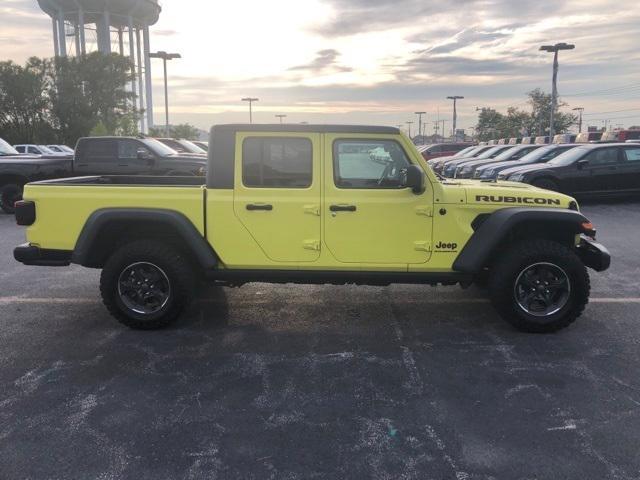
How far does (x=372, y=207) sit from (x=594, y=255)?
2.17 m

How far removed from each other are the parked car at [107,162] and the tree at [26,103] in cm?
4535

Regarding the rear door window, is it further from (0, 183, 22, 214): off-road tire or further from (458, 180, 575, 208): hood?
(0, 183, 22, 214): off-road tire

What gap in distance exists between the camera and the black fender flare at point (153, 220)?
4.77 metres

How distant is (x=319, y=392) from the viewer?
381 cm

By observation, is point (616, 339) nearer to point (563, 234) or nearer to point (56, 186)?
point (563, 234)

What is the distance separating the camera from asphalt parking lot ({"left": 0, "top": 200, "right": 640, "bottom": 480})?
301cm

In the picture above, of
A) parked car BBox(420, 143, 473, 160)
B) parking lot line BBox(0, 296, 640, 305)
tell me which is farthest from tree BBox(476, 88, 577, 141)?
parking lot line BBox(0, 296, 640, 305)

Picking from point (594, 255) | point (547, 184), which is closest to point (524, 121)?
point (547, 184)

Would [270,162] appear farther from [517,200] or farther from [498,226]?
[517,200]

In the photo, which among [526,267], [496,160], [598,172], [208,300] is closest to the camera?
[526,267]

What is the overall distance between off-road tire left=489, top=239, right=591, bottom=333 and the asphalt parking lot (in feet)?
0.46

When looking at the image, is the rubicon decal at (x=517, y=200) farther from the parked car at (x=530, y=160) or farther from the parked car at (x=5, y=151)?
the parked car at (x=5, y=151)

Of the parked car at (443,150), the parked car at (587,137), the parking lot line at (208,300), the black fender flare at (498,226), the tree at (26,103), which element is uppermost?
the tree at (26,103)

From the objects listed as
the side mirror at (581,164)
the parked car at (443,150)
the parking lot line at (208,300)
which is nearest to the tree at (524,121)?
the parked car at (443,150)
